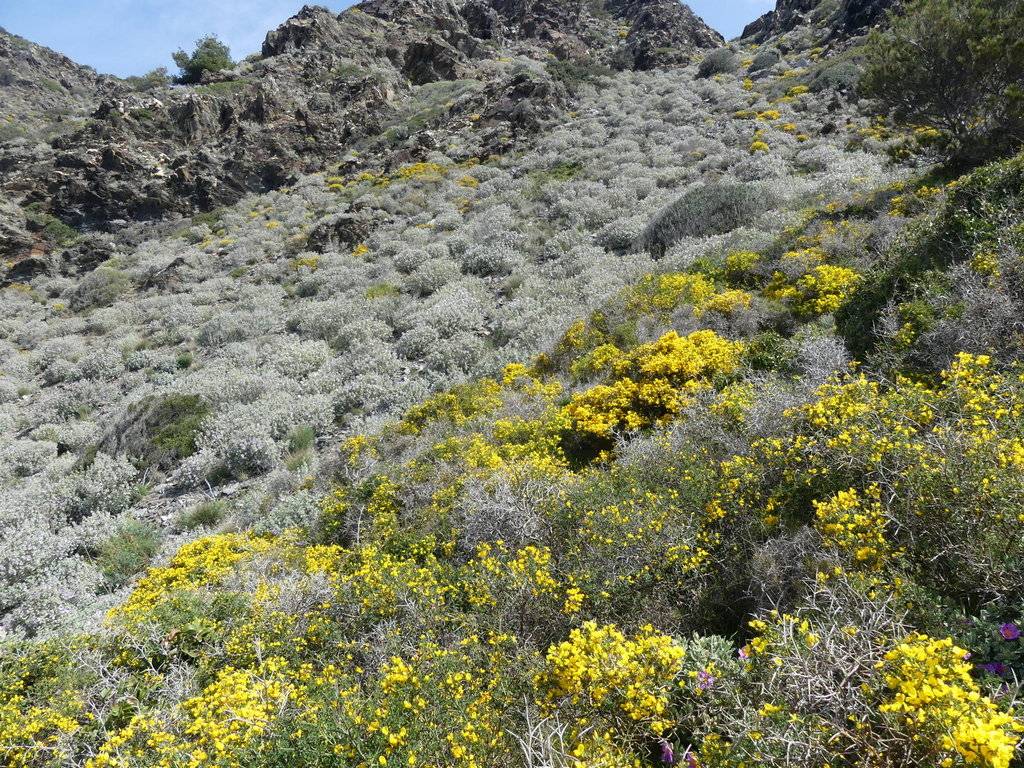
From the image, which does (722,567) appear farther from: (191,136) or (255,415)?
(191,136)

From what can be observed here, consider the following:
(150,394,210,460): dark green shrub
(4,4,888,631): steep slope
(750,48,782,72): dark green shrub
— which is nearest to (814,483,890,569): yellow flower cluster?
(4,4,888,631): steep slope

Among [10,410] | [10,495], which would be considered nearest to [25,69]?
[10,410]

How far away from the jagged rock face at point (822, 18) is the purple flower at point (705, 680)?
2788 cm

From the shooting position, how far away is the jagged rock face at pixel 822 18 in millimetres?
27672

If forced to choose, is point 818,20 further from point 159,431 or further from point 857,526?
point 159,431

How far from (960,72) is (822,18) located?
36922 mm

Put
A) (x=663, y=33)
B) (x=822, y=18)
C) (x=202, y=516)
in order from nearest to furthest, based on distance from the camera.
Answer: (x=202, y=516) → (x=822, y=18) → (x=663, y=33)

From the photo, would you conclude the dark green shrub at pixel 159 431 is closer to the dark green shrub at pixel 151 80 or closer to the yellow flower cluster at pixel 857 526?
the yellow flower cluster at pixel 857 526

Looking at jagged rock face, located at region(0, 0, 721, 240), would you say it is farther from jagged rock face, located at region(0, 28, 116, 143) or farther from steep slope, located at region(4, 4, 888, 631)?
steep slope, located at region(4, 4, 888, 631)

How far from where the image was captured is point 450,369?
414 inches

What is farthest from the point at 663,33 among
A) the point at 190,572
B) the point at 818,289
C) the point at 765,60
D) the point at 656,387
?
the point at 190,572

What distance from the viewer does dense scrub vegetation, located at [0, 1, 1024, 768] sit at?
2449 millimetres

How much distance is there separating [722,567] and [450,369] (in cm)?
753

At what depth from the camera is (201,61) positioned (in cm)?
3631
